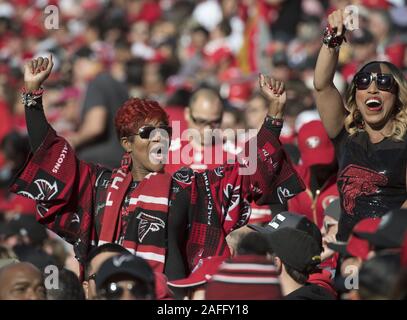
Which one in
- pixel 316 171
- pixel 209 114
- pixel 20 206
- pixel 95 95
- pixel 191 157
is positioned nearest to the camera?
pixel 316 171

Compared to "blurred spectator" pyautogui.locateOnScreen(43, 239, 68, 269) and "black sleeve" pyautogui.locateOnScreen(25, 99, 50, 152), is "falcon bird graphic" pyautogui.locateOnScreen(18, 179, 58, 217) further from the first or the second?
"blurred spectator" pyautogui.locateOnScreen(43, 239, 68, 269)

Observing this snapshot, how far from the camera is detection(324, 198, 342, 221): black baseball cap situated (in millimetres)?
6647

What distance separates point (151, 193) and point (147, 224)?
169 mm

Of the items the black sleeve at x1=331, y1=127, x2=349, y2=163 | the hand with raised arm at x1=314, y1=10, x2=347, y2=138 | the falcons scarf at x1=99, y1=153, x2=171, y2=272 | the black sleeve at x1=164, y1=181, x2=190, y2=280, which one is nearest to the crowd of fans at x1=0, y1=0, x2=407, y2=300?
the black sleeve at x1=164, y1=181, x2=190, y2=280

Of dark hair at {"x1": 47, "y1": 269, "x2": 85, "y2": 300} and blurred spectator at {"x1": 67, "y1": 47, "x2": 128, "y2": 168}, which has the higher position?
blurred spectator at {"x1": 67, "y1": 47, "x2": 128, "y2": 168}

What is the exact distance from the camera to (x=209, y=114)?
807 centimetres

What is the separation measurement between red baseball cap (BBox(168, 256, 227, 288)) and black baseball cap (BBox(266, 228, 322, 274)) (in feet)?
0.99

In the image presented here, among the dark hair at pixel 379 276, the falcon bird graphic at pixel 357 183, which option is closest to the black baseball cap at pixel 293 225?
the falcon bird graphic at pixel 357 183

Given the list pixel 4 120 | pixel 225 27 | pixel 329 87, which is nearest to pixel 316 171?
pixel 329 87

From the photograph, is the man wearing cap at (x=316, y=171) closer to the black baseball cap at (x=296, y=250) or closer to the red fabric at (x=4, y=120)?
the black baseball cap at (x=296, y=250)

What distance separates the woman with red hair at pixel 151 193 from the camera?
5.89 metres

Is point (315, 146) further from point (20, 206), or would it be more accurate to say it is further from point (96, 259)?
point (20, 206)

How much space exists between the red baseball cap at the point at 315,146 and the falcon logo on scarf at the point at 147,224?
5.40 feet
